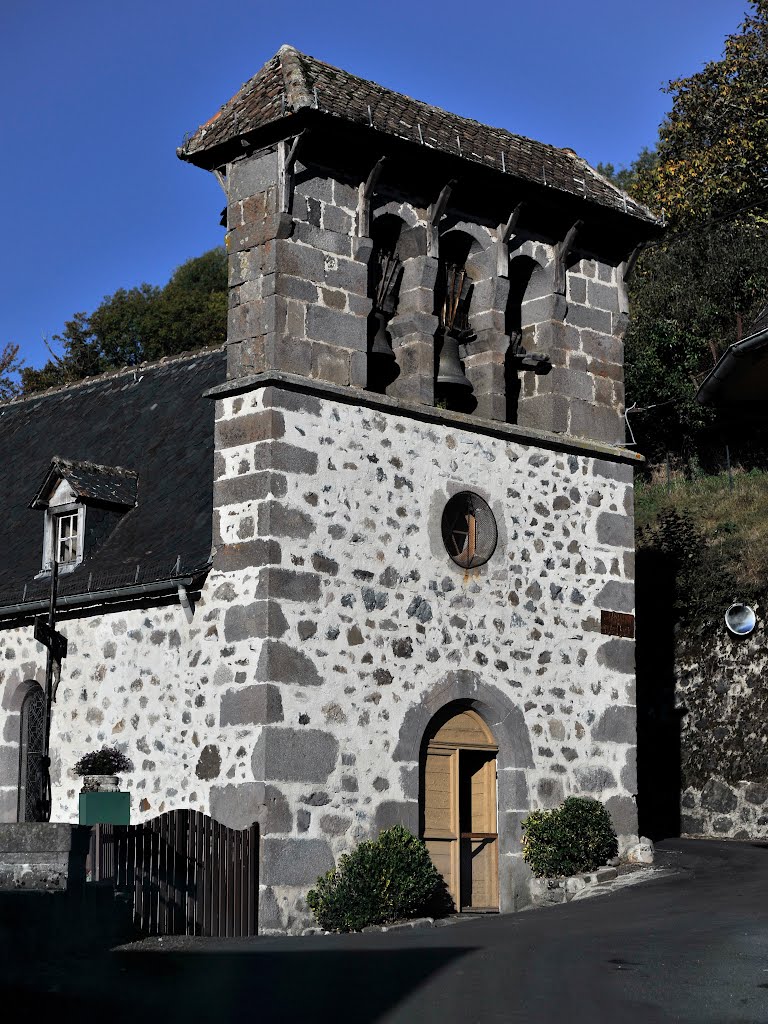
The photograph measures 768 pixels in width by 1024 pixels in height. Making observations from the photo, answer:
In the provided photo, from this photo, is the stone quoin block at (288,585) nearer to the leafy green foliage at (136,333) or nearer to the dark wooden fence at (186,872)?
the dark wooden fence at (186,872)

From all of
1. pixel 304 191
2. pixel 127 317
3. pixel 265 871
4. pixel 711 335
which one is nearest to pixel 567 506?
pixel 304 191

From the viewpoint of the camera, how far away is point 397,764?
15.0 metres

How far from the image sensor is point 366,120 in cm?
1526

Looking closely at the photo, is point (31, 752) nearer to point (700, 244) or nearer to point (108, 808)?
point (108, 808)

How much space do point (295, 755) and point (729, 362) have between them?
5.61 metres

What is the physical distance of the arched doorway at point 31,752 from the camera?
1700cm

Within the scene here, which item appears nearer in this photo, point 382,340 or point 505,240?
point 382,340

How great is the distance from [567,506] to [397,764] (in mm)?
3830

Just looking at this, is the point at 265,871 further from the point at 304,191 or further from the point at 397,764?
the point at 304,191

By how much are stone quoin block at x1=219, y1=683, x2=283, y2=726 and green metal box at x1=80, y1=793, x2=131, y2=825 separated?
1.71 meters

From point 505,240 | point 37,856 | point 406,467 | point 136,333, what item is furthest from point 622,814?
point 136,333

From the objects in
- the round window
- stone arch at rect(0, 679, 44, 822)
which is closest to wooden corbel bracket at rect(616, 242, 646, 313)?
the round window

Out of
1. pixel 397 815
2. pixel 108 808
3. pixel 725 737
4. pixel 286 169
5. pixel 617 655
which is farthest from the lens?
pixel 725 737

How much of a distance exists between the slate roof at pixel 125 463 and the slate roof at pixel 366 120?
12.2 ft
